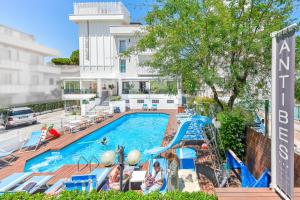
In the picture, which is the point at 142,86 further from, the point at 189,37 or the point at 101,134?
the point at 189,37

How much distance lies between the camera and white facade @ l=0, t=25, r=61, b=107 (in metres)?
15.7

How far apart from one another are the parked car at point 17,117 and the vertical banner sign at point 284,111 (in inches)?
678

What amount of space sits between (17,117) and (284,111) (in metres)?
17.6

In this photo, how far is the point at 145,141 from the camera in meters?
14.6

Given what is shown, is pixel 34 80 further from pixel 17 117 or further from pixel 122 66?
pixel 122 66

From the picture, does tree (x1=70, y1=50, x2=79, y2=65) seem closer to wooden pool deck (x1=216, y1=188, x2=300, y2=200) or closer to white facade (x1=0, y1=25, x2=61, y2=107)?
white facade (x1=0, y1=25, x2=61, y2=107)

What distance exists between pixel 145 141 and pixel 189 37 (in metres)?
7.92

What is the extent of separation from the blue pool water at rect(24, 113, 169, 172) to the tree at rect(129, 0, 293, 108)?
506cm

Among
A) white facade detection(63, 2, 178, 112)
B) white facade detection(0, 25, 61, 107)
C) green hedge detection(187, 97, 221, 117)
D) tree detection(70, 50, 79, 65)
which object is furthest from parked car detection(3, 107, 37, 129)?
tree detection(70, 50, 79, 65)

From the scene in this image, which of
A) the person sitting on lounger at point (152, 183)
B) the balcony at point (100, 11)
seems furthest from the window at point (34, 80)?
the balcony at point (100, 11)

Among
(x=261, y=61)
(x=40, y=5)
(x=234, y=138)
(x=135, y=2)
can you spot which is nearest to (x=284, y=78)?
(x=234, y=138)

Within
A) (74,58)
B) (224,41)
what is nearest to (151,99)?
(224,41)

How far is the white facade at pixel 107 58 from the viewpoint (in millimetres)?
28875

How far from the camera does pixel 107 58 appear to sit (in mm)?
34750
